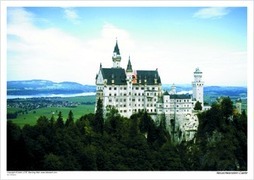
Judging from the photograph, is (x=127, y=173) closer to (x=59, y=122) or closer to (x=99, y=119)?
(x=99, y=119)

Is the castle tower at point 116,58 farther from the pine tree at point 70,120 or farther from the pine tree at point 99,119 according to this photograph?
the pine tree at point 70,120

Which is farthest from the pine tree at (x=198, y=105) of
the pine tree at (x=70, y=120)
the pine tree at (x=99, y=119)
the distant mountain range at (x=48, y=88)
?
the pine tree at (x=70, y=120)

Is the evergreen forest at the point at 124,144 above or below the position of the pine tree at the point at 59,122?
below

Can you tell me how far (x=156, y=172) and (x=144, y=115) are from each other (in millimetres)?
1986

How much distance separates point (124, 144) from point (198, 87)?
2452 millimetres

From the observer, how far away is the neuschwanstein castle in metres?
12.0

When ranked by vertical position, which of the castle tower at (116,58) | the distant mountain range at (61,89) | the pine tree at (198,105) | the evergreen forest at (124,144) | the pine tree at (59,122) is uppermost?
the castle tower at (116,58)

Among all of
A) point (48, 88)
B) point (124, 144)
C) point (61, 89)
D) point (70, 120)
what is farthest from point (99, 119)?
point (48, 88)

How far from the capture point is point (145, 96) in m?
12.5

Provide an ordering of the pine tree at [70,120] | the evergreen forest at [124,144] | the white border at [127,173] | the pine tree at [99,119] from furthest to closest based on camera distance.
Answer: the pine tree at [99,119], the pine tree at [70,120], the evergreen forest at [124,144], the white border at [127,173]

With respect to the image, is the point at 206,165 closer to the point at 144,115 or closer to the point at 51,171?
the point at 144,115

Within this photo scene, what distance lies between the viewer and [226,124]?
39.4ft

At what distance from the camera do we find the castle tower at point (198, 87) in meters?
11.6

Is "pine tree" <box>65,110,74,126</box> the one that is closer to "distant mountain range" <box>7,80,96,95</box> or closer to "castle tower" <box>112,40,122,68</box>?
"distant mountain range" <box>7,80,96,95</box>
